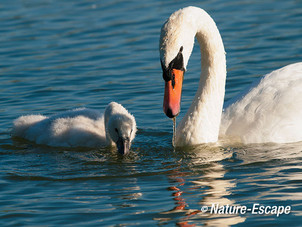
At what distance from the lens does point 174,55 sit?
805 cm

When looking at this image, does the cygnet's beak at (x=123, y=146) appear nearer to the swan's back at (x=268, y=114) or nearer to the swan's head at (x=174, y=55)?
the swan's head at (x=174, y=55)

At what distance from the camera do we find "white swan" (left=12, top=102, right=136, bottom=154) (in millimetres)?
9180

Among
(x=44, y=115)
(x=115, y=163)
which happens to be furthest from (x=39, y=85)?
(x=115, y=163)

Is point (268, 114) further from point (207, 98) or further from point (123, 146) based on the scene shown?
point (123, 146)

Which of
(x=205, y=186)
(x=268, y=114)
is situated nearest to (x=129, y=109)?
(x=268, y=114)

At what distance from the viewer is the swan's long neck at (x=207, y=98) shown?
9141 mm

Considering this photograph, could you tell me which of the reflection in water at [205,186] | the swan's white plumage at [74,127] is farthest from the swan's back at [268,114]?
the swan's white plumage at [74,127]

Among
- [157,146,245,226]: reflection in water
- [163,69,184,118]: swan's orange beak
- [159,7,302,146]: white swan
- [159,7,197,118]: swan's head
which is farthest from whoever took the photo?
[159,7,302,146]: white swan

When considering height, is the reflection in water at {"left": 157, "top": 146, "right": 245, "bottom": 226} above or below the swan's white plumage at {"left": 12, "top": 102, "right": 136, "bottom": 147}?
below

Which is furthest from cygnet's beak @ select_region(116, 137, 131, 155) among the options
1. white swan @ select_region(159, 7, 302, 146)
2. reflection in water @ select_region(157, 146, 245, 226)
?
reflection in water @ select_region(157, 146, 245, 226)

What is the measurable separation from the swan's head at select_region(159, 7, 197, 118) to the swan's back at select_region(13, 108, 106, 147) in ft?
6.25

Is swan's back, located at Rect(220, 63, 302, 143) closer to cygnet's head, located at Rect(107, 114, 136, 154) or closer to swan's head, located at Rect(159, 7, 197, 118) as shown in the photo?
cygnet's head, located at Rect(107, 114, 136, 154)

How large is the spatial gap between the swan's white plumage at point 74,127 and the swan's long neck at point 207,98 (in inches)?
29.1

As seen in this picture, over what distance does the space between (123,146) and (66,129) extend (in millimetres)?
1086
